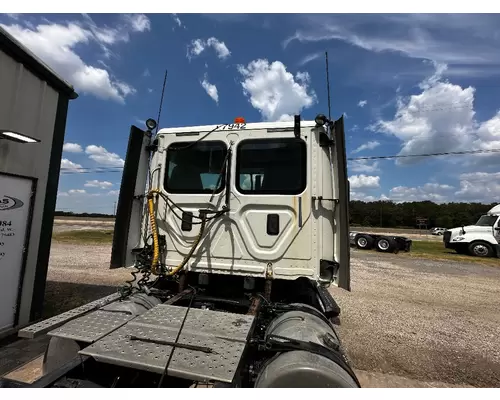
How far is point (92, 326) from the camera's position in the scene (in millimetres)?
2176

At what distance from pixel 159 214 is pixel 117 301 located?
117 centimetres

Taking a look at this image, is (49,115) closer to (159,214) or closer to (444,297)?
(159,214)

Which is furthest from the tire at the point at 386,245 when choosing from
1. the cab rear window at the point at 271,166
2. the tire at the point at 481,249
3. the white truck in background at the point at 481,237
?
the cab rear window at the point at 271,166

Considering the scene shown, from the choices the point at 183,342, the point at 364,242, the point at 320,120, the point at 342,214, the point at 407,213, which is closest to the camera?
the point at 183,342

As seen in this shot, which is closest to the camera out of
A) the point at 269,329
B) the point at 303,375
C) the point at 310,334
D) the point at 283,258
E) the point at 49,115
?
the point at 303,375

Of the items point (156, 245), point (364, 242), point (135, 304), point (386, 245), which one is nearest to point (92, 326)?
point (135, 304)

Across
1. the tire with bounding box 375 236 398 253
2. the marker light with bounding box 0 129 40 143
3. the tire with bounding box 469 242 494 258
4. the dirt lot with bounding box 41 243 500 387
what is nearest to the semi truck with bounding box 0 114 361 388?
the dirt lot with bounding box 41 243 500 387

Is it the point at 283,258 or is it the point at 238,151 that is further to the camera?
the point at 238,151

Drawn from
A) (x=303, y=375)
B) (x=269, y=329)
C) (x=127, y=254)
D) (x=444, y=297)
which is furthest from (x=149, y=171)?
(x=444, y=297)

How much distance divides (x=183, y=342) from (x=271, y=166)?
216 centimetres

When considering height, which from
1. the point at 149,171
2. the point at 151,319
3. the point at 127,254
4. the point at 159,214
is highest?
the point at 149,171

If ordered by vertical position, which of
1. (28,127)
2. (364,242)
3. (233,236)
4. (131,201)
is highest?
(28,127)

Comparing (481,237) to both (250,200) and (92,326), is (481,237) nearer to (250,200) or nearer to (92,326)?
(250,200)

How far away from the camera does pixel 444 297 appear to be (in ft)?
27.4
